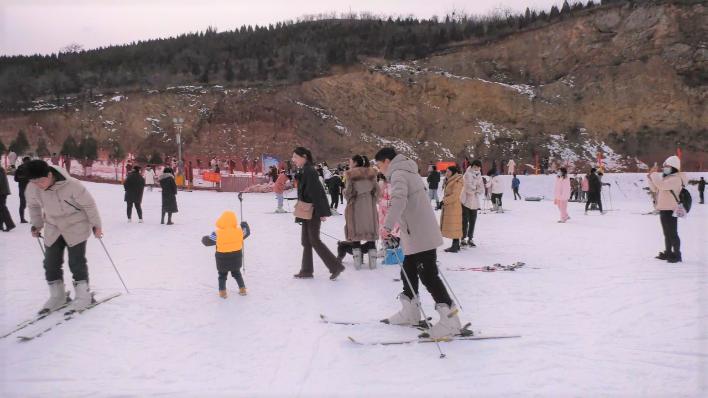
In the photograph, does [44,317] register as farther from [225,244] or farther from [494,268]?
[494,268]

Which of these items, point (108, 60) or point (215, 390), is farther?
point (108, 60)

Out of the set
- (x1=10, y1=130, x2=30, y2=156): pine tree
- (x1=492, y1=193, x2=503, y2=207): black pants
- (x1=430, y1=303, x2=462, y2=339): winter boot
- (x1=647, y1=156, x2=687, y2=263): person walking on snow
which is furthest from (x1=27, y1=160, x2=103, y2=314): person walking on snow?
(x1=10, y1=130, x2=30, y2=156): pine tree

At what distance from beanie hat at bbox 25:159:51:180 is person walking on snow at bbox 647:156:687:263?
26.0 ft

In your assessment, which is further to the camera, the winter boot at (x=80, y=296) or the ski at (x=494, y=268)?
the ski at (x=494, y=268)

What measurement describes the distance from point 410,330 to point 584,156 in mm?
44011

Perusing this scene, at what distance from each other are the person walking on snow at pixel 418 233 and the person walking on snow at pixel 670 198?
199 inches

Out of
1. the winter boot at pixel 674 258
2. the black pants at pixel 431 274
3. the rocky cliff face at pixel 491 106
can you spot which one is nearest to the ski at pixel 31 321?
the black pants at pixel 431 274

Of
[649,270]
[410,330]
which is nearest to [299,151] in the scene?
[410,330]

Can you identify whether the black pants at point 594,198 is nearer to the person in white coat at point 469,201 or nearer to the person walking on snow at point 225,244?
the person in white coat at point 469,201

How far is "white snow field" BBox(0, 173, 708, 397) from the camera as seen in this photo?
395 centimetres

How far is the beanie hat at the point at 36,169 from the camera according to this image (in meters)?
5.20

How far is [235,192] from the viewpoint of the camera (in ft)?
94.2

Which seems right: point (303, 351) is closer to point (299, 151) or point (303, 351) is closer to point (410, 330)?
point (410, 330)

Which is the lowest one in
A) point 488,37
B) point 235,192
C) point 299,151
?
point 235,192
